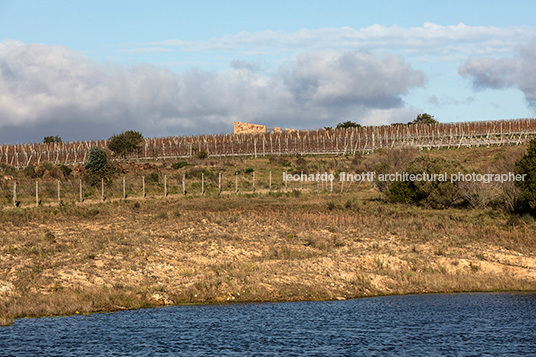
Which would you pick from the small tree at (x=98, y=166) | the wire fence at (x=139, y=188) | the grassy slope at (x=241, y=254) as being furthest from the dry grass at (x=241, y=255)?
the small tree at (x=98, y=166)

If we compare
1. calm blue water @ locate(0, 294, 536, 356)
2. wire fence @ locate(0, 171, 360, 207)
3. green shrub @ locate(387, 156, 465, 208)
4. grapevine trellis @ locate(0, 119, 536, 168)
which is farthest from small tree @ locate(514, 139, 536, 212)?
grapevine trellis @ locate(0, 119, 536, 168)

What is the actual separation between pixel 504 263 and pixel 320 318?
501 inches

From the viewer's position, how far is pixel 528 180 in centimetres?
4044

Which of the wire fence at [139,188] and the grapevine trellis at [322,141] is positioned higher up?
the grapevine trellis at [322,141]

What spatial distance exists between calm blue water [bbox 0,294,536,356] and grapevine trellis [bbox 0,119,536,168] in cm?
7259

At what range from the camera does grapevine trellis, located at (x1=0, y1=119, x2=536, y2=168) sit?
96875mm

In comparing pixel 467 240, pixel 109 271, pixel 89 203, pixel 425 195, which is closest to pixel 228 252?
pixel 109 271

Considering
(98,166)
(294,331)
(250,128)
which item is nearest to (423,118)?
(250,128)

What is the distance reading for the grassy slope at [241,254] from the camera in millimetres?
24297

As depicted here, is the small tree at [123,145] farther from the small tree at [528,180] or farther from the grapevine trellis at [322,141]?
the small tree at [528,180]

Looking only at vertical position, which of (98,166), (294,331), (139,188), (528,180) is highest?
(98,166)

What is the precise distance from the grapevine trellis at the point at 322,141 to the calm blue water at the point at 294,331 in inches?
2858

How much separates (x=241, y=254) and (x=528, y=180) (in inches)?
776

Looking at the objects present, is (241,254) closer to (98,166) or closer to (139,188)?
(139,188)
